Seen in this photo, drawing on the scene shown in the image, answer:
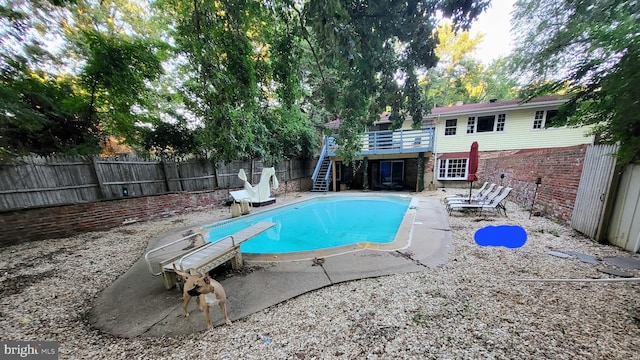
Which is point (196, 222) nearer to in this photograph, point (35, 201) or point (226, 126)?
point (35, 201)

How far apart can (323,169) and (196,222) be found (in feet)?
28.2

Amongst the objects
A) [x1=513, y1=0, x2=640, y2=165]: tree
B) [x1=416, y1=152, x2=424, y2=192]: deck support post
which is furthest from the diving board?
[x1=416, y1=152, x2=424, y2=192]: deck support post

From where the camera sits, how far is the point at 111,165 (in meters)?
5.87

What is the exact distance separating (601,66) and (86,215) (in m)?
10.4

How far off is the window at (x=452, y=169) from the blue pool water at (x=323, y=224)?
506 centimetres

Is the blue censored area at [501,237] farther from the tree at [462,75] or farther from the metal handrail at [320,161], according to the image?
the tree at [462,75]

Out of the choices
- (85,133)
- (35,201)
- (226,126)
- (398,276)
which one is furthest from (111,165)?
(398,276)

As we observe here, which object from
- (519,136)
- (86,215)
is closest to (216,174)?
(86,215)

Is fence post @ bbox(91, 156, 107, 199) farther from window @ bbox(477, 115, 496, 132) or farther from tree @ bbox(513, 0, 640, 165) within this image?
window @ bbox(477, 115, 496, 132)

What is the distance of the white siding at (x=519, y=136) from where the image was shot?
34.7 feet

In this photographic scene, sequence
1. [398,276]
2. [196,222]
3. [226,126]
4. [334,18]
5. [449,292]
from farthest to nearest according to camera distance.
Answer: [196,222], [226,126], [398,276], [449,292], [334,18]

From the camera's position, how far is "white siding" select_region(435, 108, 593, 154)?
34.7 ft

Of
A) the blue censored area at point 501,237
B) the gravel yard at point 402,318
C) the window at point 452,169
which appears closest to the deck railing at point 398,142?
the window at point 452,169

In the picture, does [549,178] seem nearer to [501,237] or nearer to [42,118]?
[501,237]
